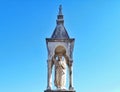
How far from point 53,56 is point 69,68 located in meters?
1.03

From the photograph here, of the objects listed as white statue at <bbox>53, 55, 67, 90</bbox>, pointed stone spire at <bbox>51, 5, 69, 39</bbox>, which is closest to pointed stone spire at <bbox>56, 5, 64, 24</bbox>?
pointed stone spire at <bbox>51, 5, 69, 39</bbox>

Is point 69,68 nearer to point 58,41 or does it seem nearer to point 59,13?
point 58,41

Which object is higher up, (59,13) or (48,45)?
(59,13)

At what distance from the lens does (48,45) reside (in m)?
21.0

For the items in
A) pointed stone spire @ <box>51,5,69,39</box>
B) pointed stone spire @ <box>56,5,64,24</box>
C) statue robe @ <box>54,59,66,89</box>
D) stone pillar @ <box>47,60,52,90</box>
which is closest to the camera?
stone pillar @ <box>47,60,52,90</box>

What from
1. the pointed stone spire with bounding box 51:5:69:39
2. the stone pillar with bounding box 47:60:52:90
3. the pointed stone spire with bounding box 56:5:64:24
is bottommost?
the stone pillar with bounding box 47:60:52:90

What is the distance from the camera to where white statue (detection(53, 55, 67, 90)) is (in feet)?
68.1

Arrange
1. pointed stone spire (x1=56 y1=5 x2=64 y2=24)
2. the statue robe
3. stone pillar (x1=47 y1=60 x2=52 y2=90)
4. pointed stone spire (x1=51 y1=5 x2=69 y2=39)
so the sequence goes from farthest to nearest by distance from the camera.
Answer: pointed stone spire (x1=56 y1=5 x2=64 y2=24) < pointed stone spire (x1=51 y1=5 x2=69 y2=39) < the statue robe < stone pillar (x1=47 y1=60 x2=52 y2=90)

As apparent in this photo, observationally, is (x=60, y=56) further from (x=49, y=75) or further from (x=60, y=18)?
(x=60, y=18)

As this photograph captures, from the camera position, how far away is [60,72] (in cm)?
2098

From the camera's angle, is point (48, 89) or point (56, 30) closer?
point (48, 89)

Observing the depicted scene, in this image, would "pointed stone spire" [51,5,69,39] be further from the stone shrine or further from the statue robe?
the statue robe

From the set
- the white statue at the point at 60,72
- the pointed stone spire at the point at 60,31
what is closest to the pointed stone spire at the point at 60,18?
the pointed stone spire at the point at 60,31

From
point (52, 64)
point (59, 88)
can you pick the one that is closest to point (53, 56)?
point (52, 64)
